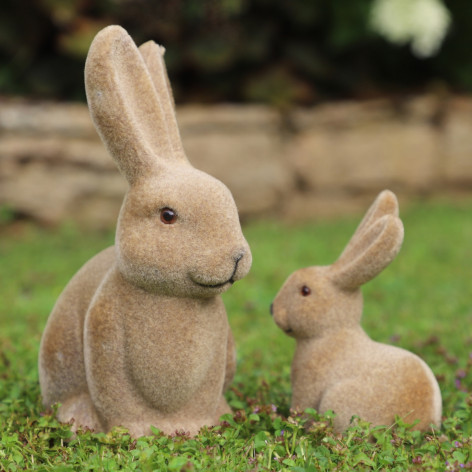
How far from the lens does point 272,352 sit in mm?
4016

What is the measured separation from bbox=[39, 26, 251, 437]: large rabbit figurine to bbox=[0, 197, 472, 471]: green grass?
0.14 meters

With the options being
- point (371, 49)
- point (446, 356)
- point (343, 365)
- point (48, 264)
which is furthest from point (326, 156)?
point (343, 365)

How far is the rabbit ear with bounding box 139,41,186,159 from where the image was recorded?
2.62 metres

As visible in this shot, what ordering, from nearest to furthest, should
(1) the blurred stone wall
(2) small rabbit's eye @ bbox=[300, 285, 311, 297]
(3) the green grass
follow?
(3) the green grass, (2) small rabbit's eye @ bbox=[300, 285, 311, 297], (1) the blurred stone wall

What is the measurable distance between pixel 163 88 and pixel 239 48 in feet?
16.6

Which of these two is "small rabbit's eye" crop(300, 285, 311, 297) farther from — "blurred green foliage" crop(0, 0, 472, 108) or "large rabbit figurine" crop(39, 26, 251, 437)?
"blurred green foliage" crop(0, 0, 472, 108)

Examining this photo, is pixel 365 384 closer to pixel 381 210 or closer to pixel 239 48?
pixel 381 210

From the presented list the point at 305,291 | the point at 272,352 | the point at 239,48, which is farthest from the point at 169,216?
the point at 239,48

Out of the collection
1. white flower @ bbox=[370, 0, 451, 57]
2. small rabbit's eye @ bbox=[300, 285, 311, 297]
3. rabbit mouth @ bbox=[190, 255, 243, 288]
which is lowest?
small rabbit's eye @ bbox=[300, 285, 311, 297]

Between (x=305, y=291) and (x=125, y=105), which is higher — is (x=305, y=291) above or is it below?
below

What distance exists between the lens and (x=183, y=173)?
246cm

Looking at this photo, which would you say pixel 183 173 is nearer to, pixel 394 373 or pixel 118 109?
pixel 118 109

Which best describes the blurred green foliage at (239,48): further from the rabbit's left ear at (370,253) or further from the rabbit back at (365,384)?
the rabbit back at (365,384)

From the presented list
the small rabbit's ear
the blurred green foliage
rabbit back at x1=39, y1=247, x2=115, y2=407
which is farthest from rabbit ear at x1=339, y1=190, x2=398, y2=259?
the blurred green foliage
